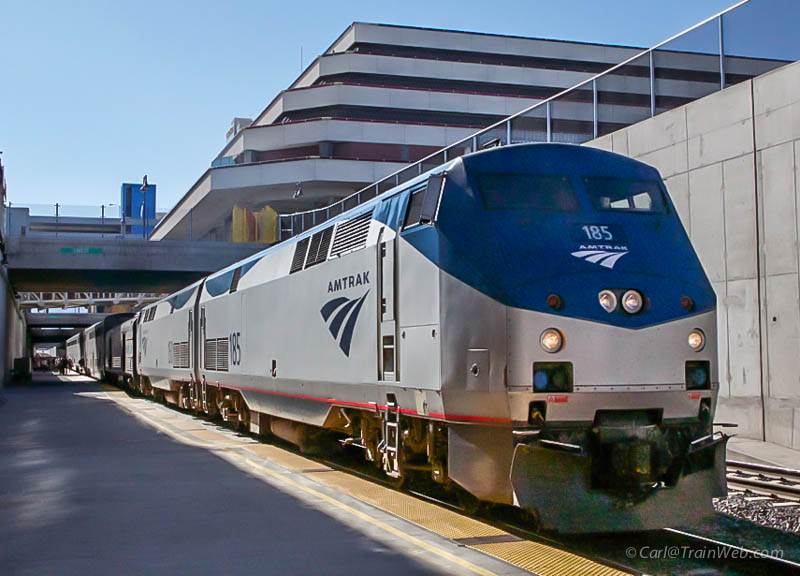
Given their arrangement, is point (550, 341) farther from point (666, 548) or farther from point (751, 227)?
point (751, 227)

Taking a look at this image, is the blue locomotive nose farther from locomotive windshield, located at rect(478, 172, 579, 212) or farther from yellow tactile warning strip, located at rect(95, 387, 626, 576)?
yellow tactile warning strip, located at rect(95, 387, 626, 576)

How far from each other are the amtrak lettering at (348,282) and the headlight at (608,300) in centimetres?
307

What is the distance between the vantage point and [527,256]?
7.77 meters

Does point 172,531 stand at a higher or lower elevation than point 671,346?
lower

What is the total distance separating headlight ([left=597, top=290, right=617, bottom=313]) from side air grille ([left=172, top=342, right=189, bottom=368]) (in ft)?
51.6

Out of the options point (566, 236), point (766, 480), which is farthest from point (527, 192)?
point (766, 480)

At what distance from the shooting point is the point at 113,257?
41188mm

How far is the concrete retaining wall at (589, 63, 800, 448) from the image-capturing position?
43.5 feet

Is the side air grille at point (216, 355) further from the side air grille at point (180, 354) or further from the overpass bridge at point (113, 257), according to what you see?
the overpass bridge at point (113, 257)

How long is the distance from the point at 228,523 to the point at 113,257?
35370 millimetres

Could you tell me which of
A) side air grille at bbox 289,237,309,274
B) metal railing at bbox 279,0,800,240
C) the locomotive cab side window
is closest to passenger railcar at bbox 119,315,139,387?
metal railing at bbox 279,0,800,240

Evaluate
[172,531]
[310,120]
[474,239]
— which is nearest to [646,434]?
[474,239]

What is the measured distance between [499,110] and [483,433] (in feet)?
192

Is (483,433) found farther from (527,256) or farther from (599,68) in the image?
(599,68)
